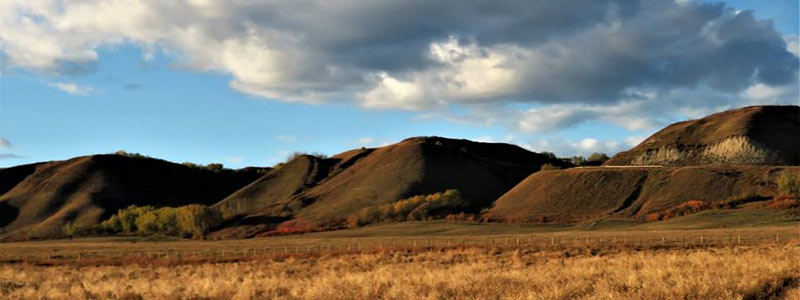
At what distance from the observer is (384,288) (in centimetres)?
1853

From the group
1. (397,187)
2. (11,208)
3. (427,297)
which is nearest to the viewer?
Result: (427,297)

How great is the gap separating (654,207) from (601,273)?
88.6 m

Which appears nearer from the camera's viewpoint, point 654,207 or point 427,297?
point 427,297

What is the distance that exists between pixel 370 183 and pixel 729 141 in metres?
76.8

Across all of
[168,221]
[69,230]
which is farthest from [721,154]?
[69,230]

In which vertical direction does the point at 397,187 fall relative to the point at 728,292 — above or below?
above

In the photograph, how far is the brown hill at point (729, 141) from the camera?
14450 cm

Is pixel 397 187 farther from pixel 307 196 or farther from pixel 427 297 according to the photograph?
pixel 427 297

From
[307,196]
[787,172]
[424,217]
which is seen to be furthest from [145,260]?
[307,196]

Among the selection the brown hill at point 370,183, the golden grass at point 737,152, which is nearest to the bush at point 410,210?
the brown hill at point 370,183

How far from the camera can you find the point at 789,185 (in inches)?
3991

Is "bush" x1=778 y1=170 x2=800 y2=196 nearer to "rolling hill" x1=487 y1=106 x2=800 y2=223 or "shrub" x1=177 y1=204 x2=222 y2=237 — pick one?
"rolling hill" x1=487 y1=106 x2=800 y2=223

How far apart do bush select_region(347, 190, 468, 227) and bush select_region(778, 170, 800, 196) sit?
50.5m

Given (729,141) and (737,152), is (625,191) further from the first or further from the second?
(729,141)
